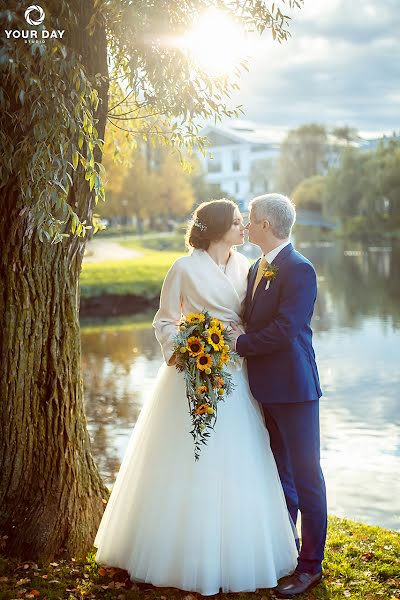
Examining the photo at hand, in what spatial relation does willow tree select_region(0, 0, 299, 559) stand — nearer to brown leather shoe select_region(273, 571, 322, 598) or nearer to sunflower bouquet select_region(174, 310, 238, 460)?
sunflower bouquet select_region(174, 310, 238, 460)

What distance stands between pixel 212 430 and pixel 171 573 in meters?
0.79

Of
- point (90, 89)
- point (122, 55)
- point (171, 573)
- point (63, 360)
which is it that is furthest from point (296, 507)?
point (122, 55)

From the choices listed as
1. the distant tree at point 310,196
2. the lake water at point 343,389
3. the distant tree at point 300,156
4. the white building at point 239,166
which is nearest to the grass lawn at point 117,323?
the lake water at point 343,389

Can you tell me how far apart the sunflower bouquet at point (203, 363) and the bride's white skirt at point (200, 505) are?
0.54 ft

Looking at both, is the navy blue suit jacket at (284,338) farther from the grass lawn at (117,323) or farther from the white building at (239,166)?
the white building at (239,166)

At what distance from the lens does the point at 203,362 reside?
4.56m

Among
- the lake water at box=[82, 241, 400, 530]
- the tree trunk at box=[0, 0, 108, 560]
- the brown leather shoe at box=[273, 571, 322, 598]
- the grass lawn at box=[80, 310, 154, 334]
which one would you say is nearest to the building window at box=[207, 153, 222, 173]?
the lake water at box=[82, 241, 400, 530]

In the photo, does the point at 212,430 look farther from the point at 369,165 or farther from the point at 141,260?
the point at 369,165

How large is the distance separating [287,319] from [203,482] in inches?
38.9

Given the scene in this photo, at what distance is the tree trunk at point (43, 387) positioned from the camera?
5211mm

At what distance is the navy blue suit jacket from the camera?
461 centimetres

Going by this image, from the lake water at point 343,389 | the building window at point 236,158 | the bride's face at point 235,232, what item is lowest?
the lake water at point 343,389

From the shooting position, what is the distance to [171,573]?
4.59m
